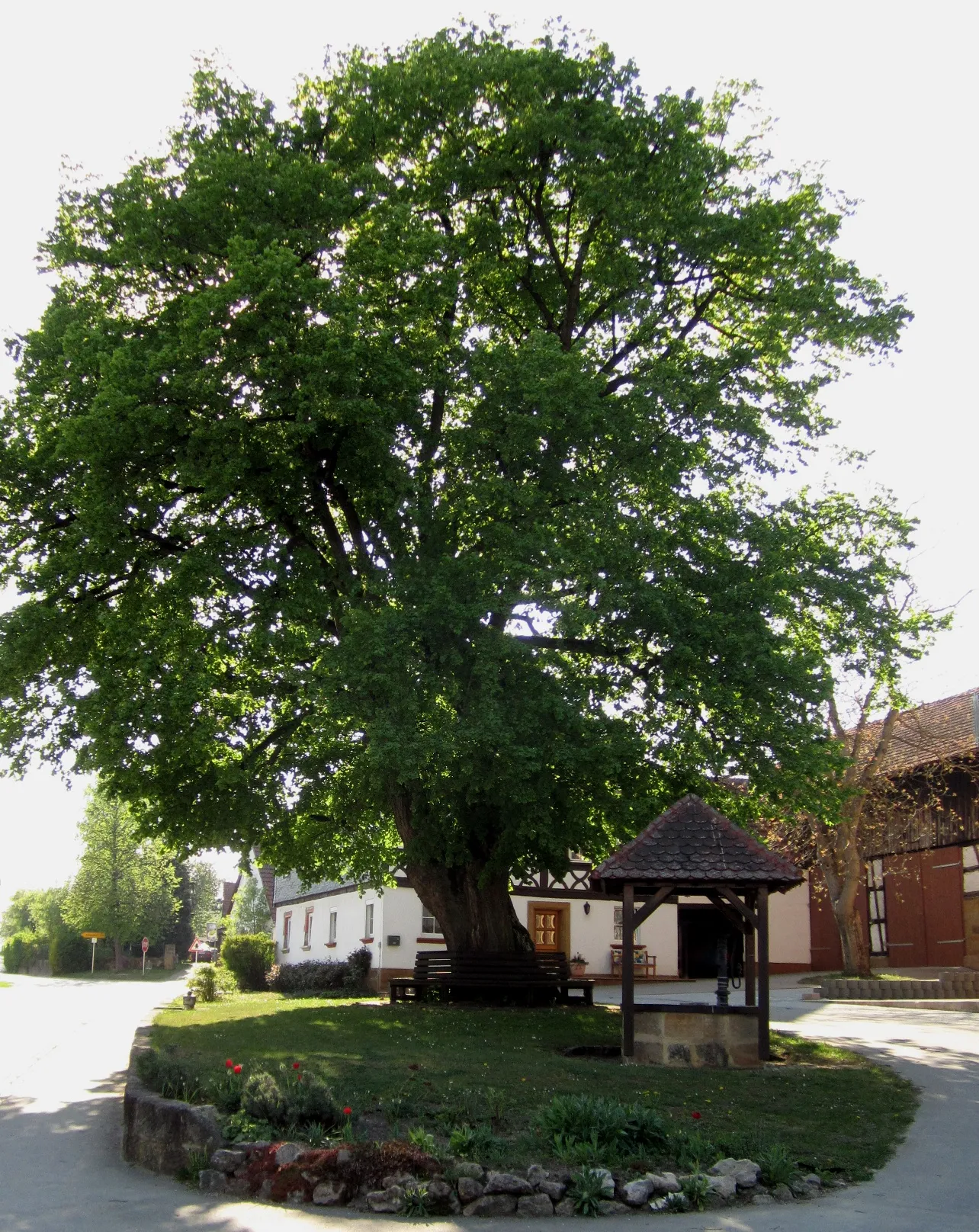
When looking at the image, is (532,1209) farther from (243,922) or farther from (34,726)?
(243,922)

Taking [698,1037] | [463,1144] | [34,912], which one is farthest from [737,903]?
[34,912]

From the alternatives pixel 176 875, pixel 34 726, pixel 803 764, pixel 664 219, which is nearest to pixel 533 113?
pixel 664 219

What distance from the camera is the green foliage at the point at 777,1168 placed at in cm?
933

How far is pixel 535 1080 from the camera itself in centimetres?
1240

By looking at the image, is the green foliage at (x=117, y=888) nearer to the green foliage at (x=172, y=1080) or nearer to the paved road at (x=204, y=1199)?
the paved road at (x=204, y=1199)

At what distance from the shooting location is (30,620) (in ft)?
60.7

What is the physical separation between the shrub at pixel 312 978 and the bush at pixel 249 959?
2.04 m

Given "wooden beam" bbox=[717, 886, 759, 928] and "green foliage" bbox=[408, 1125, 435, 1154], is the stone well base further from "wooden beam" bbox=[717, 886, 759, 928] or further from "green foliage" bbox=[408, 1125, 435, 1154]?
"green foliage" bbox=[408, 1125, 435, 1154]

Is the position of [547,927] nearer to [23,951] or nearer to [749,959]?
[749,959]

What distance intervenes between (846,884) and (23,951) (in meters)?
62.7

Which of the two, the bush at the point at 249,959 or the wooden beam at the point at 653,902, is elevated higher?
the wooden beam at the point at 653,902

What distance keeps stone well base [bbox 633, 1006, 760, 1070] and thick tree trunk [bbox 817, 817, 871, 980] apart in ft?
62.5

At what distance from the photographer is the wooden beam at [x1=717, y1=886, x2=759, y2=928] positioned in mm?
14547

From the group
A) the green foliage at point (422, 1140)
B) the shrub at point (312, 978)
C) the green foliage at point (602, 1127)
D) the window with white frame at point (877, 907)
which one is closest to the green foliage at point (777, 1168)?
the green foliage at point (602, 1127)
